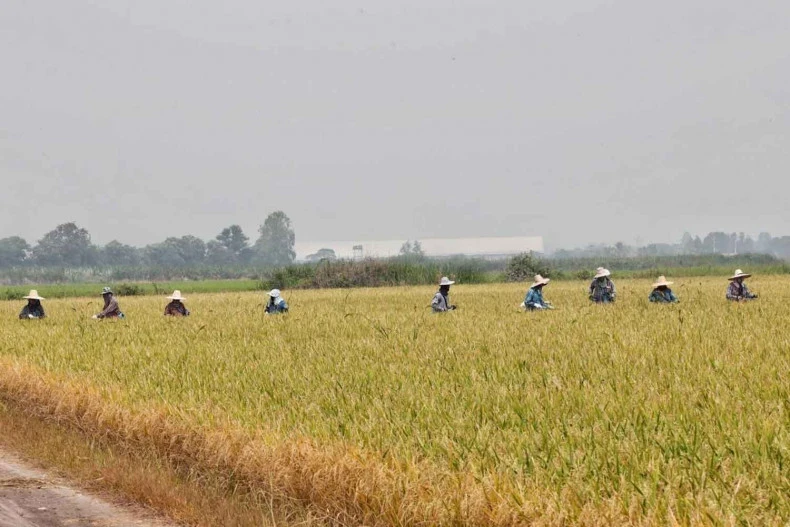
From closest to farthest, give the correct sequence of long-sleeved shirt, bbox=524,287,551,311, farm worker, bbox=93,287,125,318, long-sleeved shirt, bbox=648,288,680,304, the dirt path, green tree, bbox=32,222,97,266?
the dirt path
long-sleeved shirt, bbox=524,287,551,311
long-sleeved shirt, bbox=648,288,680,304
farm worker, bbox=93,287,125,318
green tree, bbox=32,222,97,266

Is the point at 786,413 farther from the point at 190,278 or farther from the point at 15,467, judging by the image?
the point at 190,278

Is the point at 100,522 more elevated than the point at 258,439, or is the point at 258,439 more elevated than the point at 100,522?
the point at 258,439

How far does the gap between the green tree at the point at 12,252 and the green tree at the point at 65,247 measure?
9649mm

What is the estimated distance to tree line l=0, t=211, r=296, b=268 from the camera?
13850cm

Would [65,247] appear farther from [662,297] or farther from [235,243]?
[662,297]

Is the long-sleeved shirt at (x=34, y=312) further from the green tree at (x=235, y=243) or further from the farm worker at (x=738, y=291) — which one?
the green tree at (x=235, y=243)

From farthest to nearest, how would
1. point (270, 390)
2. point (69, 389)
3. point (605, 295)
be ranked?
point (605, 295) < point (69, 389) < point (270, 390)

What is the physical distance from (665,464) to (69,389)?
7.40 metres

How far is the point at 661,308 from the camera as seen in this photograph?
17188 mm

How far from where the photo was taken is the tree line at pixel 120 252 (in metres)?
138

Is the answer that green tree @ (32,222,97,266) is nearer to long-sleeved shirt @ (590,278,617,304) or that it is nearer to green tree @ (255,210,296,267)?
green tree @ (255,210,296,267)

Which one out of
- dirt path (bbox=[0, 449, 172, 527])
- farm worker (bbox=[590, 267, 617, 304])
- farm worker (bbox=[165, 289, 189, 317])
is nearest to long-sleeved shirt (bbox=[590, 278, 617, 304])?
farm worker (bbox=[590, 267, 617, 304])

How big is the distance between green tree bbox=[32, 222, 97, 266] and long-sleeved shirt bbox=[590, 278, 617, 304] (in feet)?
436

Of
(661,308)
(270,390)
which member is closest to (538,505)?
(270,390)
